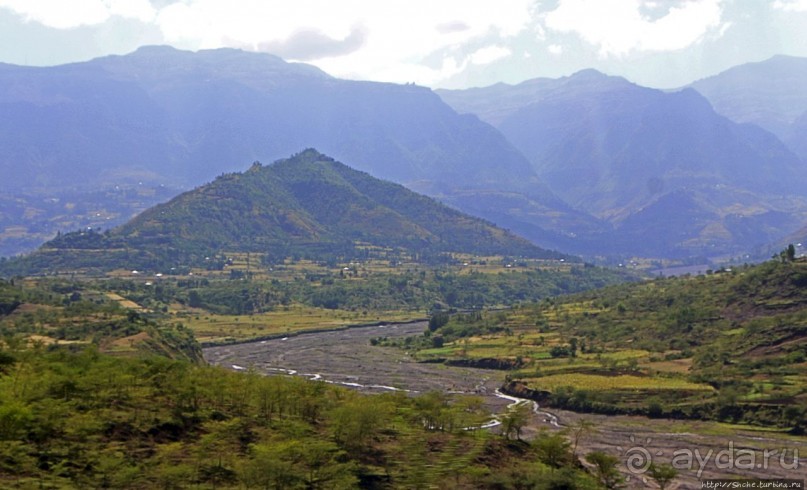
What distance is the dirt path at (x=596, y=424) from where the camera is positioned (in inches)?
2869

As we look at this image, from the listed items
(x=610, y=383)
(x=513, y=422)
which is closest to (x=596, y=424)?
(x=610, y=383)

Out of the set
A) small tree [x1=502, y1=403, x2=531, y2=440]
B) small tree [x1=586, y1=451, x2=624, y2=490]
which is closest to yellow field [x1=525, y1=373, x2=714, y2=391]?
small tree [x1=502, y1=403, x2=531, y2=440]

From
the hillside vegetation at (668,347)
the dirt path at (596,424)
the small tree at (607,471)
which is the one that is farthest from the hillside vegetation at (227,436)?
the hillside vegetation at (668,347)

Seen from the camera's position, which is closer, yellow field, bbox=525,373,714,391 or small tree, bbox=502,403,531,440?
small tree, bbox=502,403,531,440

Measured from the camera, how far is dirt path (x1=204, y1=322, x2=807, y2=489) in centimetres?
7288

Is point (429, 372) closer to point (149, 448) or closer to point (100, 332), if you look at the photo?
point (100, 332)

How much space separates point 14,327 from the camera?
119812 millimetres

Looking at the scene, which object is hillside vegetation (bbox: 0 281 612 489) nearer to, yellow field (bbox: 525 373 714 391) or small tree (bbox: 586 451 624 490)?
small tree (bbox: 586 451 624 490)

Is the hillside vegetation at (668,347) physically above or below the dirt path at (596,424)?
above

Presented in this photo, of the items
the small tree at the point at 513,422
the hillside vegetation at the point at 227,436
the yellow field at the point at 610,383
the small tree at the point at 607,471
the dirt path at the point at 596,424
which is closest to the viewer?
the hillside vegetation at the point at 227,436

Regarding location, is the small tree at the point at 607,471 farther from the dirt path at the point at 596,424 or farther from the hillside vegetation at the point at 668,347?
the hillside vegetation at the point at 668,347

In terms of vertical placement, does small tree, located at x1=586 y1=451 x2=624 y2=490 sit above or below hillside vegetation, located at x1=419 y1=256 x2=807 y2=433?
below

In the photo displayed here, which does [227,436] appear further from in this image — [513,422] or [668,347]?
[668,347]

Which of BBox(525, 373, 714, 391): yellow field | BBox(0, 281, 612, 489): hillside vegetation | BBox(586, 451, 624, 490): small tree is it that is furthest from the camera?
BBox(525, 373, 714, 391): yellow field
